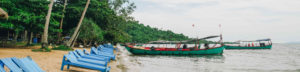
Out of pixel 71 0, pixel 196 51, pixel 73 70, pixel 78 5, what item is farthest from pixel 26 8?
pixel 196 51

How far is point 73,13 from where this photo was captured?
2606 cm

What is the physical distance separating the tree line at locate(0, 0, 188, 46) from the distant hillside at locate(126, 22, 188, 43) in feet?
172

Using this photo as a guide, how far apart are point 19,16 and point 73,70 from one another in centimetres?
824

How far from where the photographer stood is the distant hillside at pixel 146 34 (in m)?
94.0

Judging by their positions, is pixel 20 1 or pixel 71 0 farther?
pixel 71 0

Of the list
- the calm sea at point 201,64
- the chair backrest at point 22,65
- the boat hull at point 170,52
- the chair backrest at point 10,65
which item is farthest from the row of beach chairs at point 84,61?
the boat hull at point 170,52

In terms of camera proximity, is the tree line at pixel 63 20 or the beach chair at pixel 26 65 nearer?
the beach chair at pixel 26 65

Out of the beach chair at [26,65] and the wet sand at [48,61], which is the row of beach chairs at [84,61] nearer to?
the wet sand at [48,61]

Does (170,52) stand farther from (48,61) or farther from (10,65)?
(10,65)

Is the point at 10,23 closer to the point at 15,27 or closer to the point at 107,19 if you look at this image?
the point at 15,27

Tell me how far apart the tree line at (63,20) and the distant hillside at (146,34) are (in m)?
52.5

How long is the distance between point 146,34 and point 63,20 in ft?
258

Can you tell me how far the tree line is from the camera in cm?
1468

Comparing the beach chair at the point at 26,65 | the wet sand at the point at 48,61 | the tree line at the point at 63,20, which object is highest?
the tree line at the point at 63,20
